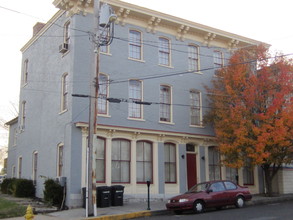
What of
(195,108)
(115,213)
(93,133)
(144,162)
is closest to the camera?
(93,133)

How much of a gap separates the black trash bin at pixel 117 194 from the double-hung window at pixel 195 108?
23.8 feet

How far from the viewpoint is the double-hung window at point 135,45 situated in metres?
22.2

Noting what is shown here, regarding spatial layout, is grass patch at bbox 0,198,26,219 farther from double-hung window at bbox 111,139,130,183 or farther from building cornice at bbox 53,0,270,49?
building cornice at bbox 53,0,270,49

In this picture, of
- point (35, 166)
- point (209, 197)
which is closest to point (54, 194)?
point (35, 166)

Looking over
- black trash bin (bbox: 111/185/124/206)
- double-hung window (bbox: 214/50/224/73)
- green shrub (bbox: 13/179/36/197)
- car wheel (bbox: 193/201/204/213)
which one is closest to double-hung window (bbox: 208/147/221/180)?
double-hung window (bbox: 214/50/224/73)

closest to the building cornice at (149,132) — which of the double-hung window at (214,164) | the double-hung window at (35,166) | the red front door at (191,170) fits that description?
the double-hung window at (214,164)

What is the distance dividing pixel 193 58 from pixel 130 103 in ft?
18.8

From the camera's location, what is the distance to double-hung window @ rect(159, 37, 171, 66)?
23.4m

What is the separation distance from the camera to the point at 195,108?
2405 cm

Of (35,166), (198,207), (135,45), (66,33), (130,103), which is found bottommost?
(198,207)

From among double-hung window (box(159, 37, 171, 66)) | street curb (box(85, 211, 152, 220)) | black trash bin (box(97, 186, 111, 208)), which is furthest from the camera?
double-hung window (box(159, 37, 171, 66))

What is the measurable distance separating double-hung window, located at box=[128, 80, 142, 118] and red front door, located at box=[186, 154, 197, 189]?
4241 millimetres

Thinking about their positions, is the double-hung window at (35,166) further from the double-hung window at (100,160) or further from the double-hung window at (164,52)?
the double-hung window at (164,52)

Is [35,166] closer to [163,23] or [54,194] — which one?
[54,194]
